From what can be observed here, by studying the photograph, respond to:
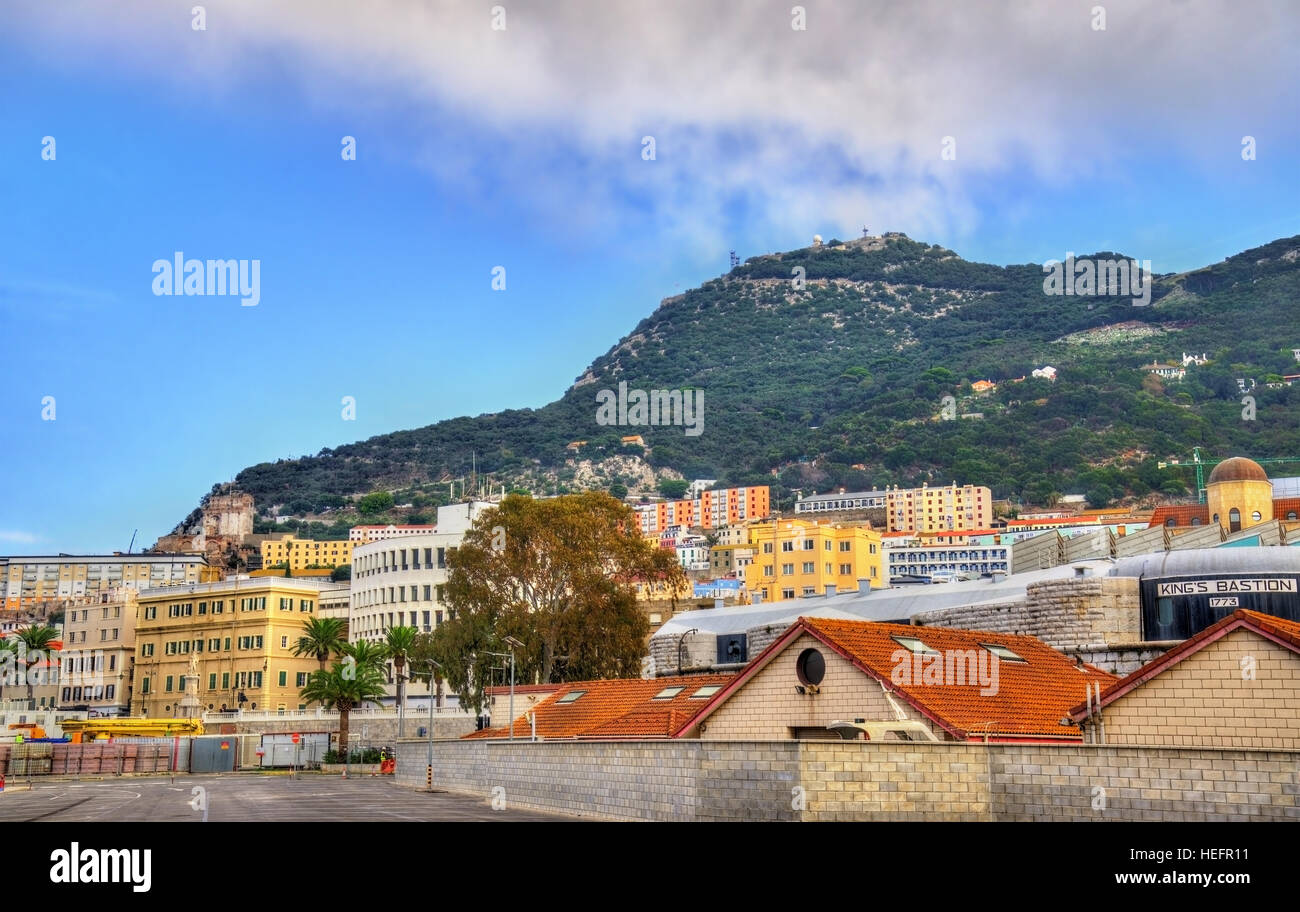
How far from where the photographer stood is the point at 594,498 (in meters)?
87.4

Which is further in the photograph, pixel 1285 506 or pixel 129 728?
pixel 1285 506

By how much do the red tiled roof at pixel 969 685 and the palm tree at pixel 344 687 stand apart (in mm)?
51238

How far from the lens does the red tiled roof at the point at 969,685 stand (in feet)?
110

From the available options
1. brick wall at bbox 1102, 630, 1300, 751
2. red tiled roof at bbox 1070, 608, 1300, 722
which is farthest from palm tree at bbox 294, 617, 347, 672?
brick wall at bbox 1102, 630, 1300, 751

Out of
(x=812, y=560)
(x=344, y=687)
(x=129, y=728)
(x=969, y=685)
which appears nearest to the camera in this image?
(x=969, y=685)

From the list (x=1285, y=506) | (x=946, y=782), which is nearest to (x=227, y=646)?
(x=1285, y=506)

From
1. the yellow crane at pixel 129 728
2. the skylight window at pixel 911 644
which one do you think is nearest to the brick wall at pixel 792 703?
the skylight window at pixel 911 644

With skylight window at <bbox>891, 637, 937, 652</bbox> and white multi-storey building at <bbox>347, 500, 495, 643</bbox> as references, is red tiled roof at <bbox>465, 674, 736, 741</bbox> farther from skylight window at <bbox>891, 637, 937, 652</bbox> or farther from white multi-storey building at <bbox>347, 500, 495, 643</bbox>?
white multi-storey building at <bbox>347, 500, 495, 643</bbox>

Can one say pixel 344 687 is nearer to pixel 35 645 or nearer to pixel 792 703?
pixel 792 703

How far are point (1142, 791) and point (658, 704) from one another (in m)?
21.9

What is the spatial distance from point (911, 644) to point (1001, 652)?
354 centimetres

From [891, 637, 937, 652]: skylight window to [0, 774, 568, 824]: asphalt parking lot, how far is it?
34.4ft

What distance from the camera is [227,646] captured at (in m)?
120
